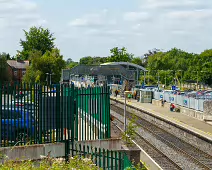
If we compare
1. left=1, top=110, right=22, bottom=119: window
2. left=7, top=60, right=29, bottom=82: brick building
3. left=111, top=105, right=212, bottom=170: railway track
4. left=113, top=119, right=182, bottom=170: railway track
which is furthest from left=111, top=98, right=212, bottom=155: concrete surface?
left=7, top=60, right=29, bottom=82: brick building

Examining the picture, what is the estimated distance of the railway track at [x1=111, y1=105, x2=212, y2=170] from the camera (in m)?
20.5

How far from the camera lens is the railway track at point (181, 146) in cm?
2050

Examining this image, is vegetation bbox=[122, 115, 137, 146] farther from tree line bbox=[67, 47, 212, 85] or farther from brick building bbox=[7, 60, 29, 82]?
brick building bbox=[7, 60, 29, 82]

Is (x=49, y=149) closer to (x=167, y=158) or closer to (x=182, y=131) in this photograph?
(x=167, y=158)

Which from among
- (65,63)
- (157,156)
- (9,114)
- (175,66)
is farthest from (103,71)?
(9,114)

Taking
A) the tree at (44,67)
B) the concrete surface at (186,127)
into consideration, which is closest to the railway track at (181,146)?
the concrete surface at (186,127)

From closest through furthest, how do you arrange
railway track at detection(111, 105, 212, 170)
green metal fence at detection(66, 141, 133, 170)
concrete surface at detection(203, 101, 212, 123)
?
green metal fence at detection(66, 141, 133, 170) < railway track at detection(111, 105, 212, 170) < concrete surface at detection(203, 101, 212, 123)

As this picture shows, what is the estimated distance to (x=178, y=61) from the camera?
417 feet

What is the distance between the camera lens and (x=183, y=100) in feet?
129

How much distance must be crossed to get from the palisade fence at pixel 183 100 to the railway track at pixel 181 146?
168 inches

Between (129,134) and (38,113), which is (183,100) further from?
(38,113)

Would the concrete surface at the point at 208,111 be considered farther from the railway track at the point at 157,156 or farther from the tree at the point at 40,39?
the tree at the point at 40,39

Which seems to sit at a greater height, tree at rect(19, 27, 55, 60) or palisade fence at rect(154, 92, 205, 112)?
tree at rect(19, 27, 55, 60)

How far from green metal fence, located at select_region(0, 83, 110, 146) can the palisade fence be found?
24.2 metres
